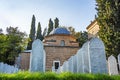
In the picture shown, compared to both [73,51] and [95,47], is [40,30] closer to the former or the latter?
[73,51]

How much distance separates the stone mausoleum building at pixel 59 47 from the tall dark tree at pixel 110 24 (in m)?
14.9

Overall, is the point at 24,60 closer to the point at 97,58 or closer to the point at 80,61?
the point at 80,61

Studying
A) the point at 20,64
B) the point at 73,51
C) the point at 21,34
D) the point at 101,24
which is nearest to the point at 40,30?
the point at 21,34

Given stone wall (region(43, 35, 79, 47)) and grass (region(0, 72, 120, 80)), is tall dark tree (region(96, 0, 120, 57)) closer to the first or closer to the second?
grass (region(0, 72, 120, 80))

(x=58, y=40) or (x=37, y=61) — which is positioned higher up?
(x=58, y=40)

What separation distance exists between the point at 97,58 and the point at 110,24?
13.6 m

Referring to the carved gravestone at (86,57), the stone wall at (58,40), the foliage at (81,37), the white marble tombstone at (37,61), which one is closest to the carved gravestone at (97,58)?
the carved gravestone at (86,57)

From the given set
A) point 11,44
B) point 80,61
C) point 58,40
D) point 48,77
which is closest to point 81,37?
point 58,40

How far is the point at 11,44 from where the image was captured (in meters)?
39.6

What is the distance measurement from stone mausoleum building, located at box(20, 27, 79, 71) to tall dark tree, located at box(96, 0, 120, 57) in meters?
14.9

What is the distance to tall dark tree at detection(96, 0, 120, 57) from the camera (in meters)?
18.2

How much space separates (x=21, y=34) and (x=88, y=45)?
37854 millimetres

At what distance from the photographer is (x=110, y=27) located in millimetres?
19141

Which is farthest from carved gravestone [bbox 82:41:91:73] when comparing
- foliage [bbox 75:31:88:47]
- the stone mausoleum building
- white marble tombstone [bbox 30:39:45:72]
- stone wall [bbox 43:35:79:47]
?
foliage [bbox 75:31:88:47]
